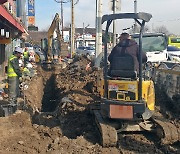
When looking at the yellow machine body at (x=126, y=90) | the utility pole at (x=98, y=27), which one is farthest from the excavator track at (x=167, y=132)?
the utility pole at (x=98, y=27)

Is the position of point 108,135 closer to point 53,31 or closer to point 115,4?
point 115,4

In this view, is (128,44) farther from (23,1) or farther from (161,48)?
(23,1)

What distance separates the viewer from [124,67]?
298 inches

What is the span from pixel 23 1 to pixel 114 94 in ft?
109

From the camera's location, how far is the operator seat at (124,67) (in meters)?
7.49

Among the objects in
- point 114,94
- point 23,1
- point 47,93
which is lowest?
point 47,93

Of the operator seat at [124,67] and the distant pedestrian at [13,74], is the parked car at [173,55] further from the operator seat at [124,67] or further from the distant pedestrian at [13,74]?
the operator seat at [124,67]

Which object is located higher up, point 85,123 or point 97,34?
point 97,34

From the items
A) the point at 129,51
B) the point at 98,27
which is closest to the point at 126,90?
the point at 129,51

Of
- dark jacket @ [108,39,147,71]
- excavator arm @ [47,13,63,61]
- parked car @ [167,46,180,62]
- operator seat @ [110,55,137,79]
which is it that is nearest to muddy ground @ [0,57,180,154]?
operator seat @ [110,55,137,79]

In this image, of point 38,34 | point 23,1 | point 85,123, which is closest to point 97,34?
point 85,123

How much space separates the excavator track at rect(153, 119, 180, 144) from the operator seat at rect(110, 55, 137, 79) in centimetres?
128

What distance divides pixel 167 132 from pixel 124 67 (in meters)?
1.66

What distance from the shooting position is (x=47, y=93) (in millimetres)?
18031
